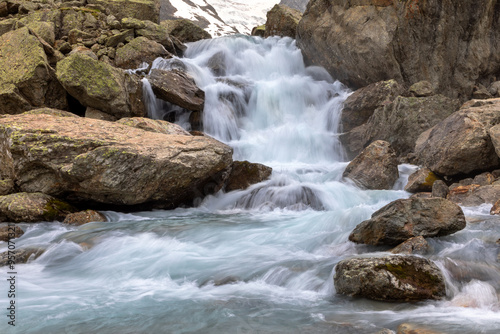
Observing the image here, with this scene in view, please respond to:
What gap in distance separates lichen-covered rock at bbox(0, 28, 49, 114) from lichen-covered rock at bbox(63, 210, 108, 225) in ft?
18.9

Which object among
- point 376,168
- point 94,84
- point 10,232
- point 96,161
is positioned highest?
point 94,84

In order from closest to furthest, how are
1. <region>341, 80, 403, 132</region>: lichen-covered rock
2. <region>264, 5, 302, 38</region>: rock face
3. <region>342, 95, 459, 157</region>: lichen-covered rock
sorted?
<region>342, 95, 459, 157</region>: lichen-covered rock
<region>341, 80, 403, 132</region>: lichen-covered rock
<region>264, 5, 302, 38</region>: rock face

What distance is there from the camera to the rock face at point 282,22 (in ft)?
67.6

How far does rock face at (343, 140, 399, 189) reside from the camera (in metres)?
9.91

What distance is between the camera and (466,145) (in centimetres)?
836

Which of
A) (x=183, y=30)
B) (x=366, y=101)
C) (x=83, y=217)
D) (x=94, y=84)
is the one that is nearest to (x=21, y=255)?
(x=83, y=217)

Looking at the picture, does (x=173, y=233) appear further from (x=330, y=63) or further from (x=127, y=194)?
(x=330, y=63)

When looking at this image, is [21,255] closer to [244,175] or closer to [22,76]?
[244,175]

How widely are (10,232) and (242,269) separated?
4.48m

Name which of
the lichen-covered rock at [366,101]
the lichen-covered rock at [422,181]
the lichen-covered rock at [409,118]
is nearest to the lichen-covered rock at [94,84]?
the lichen-covered rock at [366,101]

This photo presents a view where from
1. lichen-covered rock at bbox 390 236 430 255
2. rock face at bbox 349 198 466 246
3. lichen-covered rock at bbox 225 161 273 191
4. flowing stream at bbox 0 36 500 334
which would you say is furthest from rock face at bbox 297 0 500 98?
lichen-covered rock at bbox 390 236 430 255

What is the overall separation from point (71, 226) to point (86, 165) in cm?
126

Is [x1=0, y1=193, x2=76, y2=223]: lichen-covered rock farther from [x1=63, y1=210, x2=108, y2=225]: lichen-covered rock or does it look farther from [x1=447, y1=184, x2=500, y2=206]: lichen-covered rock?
[x1=447, y1=184, x2=500, y2=206]: lichen-covered rock

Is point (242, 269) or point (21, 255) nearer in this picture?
point (242, 269)
